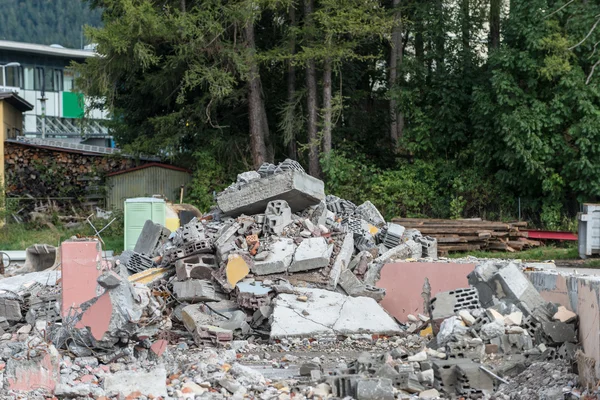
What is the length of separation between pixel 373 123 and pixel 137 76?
8.52m

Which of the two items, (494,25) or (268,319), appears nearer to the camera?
(268,319)

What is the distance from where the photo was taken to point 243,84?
89.3 ft

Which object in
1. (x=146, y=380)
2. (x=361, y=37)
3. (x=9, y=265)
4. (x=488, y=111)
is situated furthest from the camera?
(x=361, y=37)

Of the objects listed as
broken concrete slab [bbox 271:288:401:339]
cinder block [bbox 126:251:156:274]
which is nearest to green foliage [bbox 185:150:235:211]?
cinder block [bbox 126:251:156:274]

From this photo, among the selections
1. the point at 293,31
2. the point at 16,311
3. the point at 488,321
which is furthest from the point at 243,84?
the point at 488,321

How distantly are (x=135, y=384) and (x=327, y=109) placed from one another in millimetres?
17626

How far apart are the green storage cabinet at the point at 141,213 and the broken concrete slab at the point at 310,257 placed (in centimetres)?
716

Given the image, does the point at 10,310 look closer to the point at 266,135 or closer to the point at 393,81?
the point at 266,135

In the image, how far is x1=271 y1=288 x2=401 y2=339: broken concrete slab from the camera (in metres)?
12.3

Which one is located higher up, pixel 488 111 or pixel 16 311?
pixel 488 111

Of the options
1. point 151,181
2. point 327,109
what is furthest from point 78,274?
point 151,181

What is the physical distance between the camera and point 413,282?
45.3 feet

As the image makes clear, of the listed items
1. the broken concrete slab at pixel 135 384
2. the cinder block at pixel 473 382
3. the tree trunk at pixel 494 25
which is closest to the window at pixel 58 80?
the tree trunk at pixel 494 25

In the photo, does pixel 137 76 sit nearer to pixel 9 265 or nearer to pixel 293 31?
pixel 293 31
